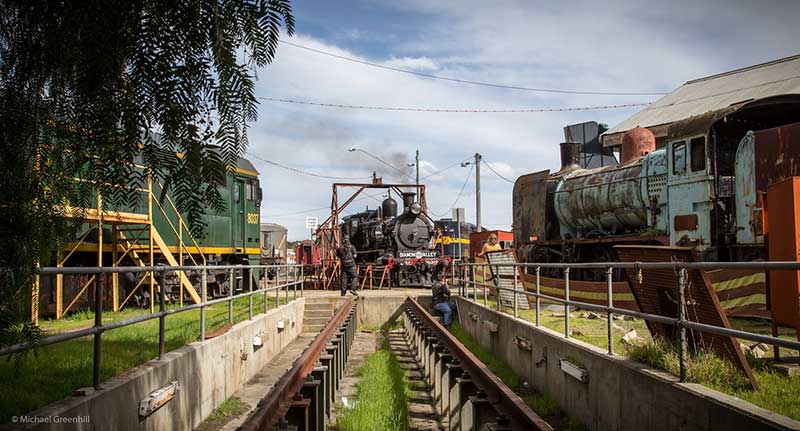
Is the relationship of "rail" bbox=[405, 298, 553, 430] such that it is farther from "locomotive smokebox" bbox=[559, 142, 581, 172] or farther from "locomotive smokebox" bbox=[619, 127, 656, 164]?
"locomotive smokebox" bbox=[559, 142, 581, 172]

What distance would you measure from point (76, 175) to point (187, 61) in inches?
32.3

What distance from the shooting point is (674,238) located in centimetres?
1280

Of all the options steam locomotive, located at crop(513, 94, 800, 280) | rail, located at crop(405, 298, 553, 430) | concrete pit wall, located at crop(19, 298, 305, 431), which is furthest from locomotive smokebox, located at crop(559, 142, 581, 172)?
concrete pit wall, located at crop(19, 298, 305, 431)

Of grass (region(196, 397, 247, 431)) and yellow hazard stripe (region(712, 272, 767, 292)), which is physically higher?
yellow hazard stripe (region(712, 272, 767, 292))

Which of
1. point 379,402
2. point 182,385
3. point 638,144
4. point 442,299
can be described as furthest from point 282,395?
point 638,144

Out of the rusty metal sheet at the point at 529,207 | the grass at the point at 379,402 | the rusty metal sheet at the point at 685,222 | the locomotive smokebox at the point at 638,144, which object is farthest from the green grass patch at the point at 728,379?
the rusty metal sheet at the point at 529,207

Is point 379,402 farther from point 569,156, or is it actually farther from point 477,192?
point 477,192

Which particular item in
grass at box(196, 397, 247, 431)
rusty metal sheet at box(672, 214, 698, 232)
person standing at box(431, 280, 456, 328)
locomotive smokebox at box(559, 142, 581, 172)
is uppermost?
locomotive smokebox at box(559, 142, 581, 172)

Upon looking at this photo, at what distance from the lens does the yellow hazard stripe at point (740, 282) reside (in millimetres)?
9914

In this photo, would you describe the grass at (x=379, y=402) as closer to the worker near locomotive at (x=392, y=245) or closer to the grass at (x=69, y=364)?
the grass at (x=69, y=364)

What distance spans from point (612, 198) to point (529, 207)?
4.51 m

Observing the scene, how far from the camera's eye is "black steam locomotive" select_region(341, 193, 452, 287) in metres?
24.8

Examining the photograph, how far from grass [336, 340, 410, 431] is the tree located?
432cm

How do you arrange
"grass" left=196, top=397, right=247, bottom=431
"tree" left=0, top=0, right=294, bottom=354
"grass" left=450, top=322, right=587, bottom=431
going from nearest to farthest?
"tree" left=0, top=0, right=294, bottom=354, "grass" left=450, top=322, right=587, bottom=431, "grass" left=196, top=397, right=247, bottom=431
